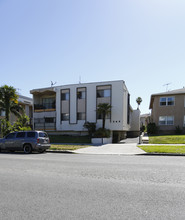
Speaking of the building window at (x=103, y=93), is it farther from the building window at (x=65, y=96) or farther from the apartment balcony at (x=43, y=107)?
the apartment balcony at (x=43, y=107)

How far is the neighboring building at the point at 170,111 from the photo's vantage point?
2891 cm

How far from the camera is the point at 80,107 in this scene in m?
27.2

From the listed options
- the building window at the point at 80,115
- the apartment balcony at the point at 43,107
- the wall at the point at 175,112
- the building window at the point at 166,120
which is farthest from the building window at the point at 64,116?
the building window at the point at 166,120

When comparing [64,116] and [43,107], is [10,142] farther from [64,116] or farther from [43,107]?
[43,107]

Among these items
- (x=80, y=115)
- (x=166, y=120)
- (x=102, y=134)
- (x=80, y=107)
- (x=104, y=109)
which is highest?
(x=80, y=107)

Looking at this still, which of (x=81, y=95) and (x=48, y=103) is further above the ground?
(x=81, y=95)

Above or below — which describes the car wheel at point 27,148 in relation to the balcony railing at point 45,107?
below

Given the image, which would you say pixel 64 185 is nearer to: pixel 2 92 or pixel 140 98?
pixel 2 92

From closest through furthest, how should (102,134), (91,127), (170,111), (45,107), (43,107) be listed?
(102,134) → (91,127) → (170,111) → (43,107) → (45,107)

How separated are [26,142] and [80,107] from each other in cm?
1385

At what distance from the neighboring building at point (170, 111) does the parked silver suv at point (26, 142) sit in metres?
21.7

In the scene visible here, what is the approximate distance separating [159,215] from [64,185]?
2.92 meters

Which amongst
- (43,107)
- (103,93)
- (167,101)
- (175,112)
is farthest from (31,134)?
(175,112)

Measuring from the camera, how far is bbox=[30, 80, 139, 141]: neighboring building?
82.3 ft
